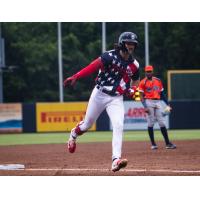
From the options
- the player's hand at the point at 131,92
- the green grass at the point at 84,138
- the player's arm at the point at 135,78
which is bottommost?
the green grass at the point at 84,138

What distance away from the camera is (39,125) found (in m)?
26.8

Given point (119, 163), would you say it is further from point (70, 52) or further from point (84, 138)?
point (70, 52)

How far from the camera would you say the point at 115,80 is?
974cm

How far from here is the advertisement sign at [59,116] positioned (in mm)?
26781

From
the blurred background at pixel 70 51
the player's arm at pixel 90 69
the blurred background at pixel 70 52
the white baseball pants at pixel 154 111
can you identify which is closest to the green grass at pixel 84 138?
the white baseball pants at pixel 154 111

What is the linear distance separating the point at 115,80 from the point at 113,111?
0.47 m

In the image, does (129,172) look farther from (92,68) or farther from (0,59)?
(0,59)

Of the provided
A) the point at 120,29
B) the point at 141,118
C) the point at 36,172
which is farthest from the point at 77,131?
the point at 120,29

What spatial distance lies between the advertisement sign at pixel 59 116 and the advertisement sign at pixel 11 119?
0.78m

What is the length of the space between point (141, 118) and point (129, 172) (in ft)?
54.2

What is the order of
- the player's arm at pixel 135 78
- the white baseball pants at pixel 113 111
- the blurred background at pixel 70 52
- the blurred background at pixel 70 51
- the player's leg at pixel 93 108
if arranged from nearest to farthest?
1. the white baseball pants at pixel 113 111
2. the player's leg at pixel 93 108
3. the player's arm at pixel 135 78
4. the blurred background at pixel 70 52
5. the blurred background at pixel 70 51

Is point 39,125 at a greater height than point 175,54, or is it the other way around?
point 175,54

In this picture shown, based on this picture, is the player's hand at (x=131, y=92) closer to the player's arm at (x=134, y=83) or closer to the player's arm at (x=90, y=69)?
the player's arm at (x=134, y=83)

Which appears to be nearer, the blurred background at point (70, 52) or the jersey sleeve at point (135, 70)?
the jersey sleeve at point (135, 70)
